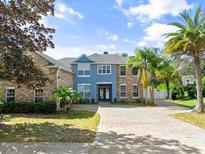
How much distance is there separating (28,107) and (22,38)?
11.2 meters

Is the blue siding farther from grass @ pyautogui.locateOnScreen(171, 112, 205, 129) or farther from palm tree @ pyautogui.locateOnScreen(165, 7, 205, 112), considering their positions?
grass @ pyautogui.locateOnScreen(171, 112, 205, 129)

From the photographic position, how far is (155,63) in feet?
113

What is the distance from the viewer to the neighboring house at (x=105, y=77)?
38.6 metres

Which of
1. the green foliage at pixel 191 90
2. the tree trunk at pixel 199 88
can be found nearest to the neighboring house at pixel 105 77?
the green foliage at pixel 191 90

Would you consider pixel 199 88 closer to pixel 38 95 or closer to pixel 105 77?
pixel 38 95

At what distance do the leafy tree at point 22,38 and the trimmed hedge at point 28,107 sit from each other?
27.4 ft

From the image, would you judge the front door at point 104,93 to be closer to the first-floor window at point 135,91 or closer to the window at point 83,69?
the first-floor window at point 135,91

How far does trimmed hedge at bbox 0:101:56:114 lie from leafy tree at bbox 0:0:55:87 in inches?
329

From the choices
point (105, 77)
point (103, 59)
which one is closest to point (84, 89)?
point (105, 77)

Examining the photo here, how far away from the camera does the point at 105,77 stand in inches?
1532

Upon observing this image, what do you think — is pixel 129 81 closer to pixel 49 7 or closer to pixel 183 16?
pixel 183 16

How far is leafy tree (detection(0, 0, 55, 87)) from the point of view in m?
12.5

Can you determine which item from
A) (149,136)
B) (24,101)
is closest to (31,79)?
(149,136)

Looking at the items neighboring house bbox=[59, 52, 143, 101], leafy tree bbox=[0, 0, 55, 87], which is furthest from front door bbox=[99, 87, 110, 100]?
leafy tree bbox=[0, 0, 55, 87]
